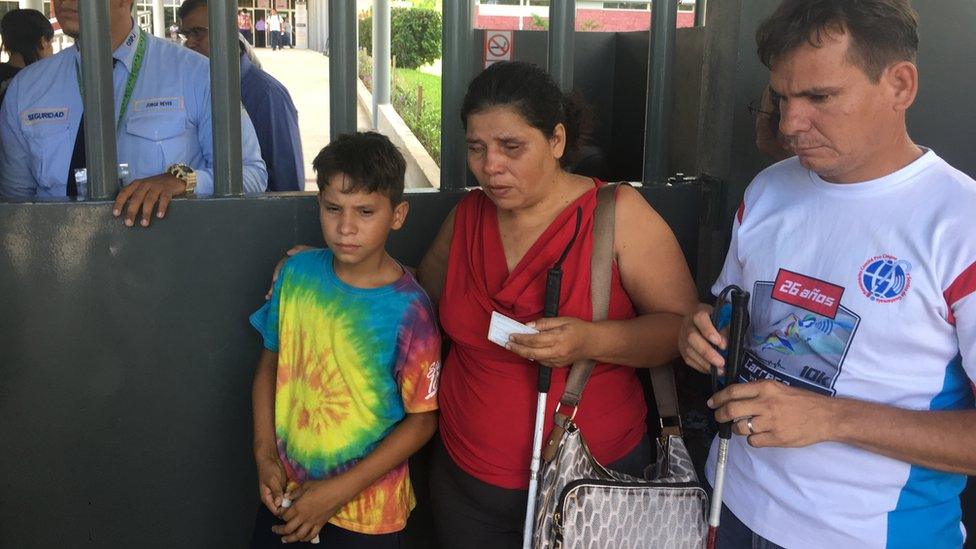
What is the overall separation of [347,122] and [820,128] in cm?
156

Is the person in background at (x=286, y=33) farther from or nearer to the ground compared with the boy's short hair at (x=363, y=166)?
farther from the ground

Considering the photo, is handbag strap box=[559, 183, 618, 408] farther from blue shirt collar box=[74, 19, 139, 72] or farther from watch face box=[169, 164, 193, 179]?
blue shirt collar box=[74, 19, 139, 72]

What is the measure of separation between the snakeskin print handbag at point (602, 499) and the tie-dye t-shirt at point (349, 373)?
389mm

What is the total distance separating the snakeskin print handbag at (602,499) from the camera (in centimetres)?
213

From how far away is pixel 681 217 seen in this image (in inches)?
124

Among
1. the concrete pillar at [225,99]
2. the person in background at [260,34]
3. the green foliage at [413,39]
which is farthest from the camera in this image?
the person in background at [260,34]

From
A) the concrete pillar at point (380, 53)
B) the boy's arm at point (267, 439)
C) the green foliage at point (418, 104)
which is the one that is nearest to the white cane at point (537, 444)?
the boy's arm at point (267, 439)

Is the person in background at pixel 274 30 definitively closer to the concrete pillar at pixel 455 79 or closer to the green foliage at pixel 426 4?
the green foliage at pixel 426 4

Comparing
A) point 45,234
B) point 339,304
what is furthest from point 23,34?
point 339,304

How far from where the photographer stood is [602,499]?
2.13 m

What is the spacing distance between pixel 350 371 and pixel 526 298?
1.59ft

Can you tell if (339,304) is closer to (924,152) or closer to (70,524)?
(70,524)

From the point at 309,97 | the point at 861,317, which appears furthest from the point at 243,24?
the point at 861,317

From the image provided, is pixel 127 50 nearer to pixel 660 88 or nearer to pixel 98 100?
pixel 98 100
